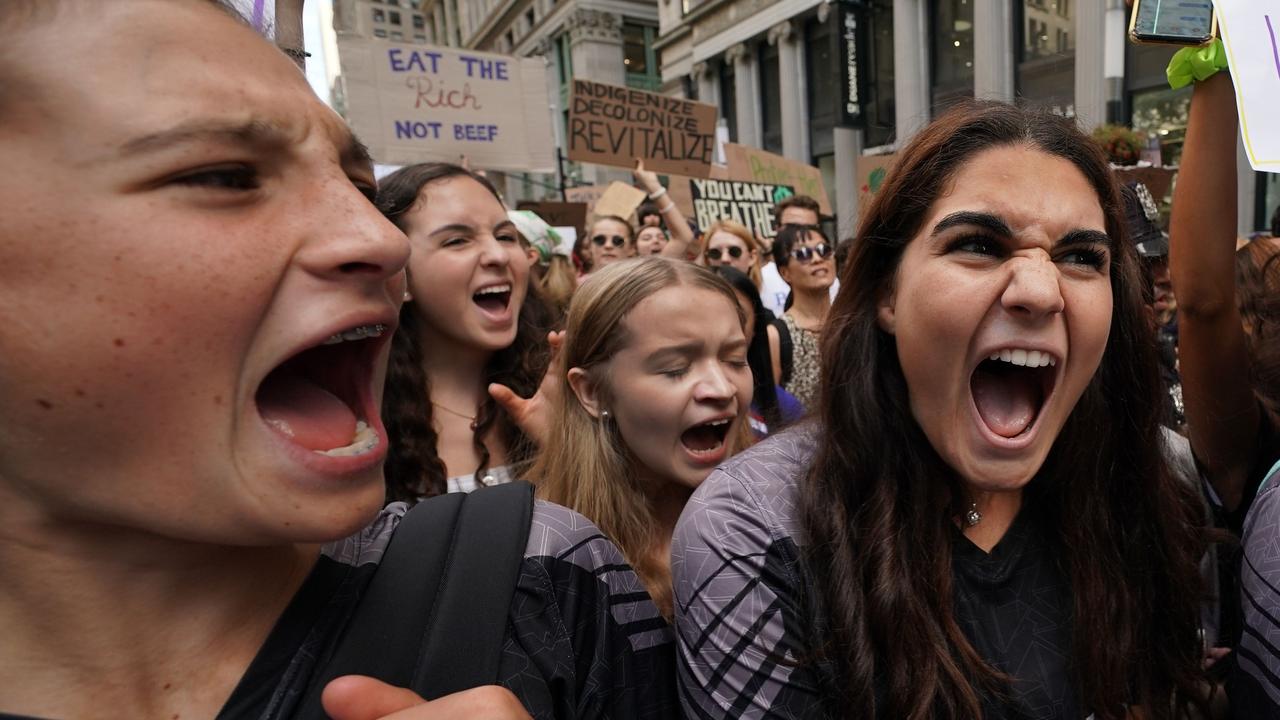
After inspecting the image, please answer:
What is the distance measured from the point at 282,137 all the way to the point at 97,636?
559 mm

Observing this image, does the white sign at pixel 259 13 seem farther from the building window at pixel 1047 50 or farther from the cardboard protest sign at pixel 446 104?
the building window at pixel 1047 50

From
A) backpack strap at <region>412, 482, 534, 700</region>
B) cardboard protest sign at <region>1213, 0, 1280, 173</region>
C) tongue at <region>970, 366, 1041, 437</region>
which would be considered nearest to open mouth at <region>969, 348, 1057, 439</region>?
tongue at <region>970, 366, 1041, 437</region>

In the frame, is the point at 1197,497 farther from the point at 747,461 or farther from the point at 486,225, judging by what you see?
the point at 486,225

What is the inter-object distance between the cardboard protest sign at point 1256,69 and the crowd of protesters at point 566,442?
0.87ft

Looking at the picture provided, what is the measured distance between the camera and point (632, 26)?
35062mm

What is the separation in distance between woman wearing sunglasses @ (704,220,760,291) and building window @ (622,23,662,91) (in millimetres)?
32092

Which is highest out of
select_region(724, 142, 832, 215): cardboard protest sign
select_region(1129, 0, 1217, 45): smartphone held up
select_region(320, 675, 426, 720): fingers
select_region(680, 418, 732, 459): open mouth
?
select_region(724, 142, 832, 215): cardboard protest sign

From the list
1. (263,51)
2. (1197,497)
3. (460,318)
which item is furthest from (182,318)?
(1197,497)

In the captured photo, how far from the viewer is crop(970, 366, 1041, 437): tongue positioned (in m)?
1.47

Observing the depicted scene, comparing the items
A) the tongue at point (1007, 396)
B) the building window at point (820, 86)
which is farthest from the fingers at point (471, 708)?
the building window at point (820, 86)

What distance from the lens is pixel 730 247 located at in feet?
16.7

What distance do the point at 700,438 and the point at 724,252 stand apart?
3125 millimetres

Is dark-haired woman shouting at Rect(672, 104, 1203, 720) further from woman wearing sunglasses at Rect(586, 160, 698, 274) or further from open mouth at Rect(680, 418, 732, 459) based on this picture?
woman wearing sunglasses at Rect(586, 160, 698, 274)

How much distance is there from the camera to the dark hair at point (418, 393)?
2062mm
